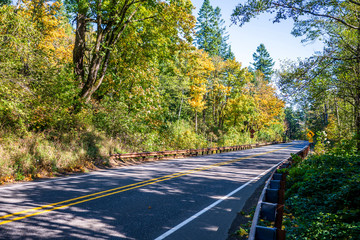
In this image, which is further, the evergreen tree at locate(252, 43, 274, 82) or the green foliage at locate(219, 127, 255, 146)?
the evergreen tree at locate(252, 43, 274, 82)

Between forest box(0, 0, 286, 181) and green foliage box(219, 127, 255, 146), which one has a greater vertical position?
forest box(0, 0, 286, 181)

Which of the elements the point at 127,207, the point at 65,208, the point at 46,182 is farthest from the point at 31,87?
the point at 127,207

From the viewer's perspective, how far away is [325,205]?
623 centimetres

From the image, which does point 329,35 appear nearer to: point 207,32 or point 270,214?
point 270,214

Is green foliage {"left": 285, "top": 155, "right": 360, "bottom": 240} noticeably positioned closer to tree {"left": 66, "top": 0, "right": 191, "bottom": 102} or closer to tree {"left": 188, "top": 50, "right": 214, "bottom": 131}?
tree {"left": 66, "top": 0, "right": 191, "bottom": 102}

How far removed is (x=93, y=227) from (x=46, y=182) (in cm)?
448

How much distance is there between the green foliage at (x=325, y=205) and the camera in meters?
4.73

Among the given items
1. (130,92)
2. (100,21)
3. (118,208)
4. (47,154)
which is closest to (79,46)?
(100,21)

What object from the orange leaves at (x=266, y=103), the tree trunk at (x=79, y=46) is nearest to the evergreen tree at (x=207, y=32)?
the orange leaves at (x=266, y=103)

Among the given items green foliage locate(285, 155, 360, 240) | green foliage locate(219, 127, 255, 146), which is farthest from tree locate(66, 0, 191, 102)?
green foliage locate(219, 127, 255, 146)

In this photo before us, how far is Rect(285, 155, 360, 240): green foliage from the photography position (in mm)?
4727

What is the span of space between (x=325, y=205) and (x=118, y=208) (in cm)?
559

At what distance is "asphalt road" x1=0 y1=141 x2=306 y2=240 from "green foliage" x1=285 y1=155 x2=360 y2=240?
1.57 m

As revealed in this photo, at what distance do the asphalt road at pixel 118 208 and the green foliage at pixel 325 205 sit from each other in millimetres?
1568
